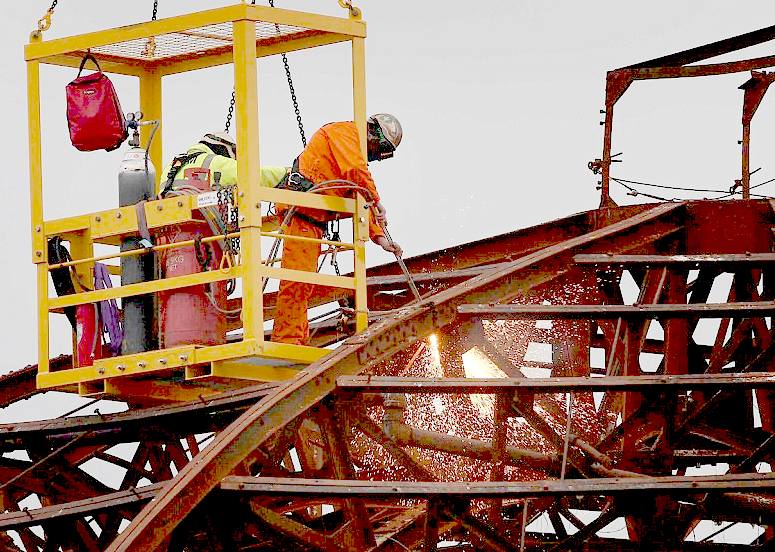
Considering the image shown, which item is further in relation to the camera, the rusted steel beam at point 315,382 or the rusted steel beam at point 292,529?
the rusted steel beam at point 292,529

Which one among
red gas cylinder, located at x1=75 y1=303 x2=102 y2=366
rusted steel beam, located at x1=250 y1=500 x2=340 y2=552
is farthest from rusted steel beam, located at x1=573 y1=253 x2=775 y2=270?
red gas cylinder, located at x1=75 y1=303 x2=102 y2=366

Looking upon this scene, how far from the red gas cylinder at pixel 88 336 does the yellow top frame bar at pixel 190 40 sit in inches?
84.3

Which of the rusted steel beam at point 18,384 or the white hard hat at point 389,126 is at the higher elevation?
the white hard hat at point 389,126

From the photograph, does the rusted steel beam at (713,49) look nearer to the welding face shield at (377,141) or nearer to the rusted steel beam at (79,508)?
the welding face shield at (377,141)

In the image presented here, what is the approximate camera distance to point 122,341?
18891 mm

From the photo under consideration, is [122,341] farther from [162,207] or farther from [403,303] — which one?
[403,303]

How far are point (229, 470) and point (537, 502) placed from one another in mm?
5815

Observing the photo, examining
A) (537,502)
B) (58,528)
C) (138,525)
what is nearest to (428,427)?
(537,502)

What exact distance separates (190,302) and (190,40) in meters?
3.09

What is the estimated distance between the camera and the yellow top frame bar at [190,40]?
728 inches

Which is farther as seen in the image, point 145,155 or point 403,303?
point 403,303

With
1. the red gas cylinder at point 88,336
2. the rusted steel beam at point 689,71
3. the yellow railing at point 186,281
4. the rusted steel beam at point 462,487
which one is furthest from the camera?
the rusted steel beam at point 689,71

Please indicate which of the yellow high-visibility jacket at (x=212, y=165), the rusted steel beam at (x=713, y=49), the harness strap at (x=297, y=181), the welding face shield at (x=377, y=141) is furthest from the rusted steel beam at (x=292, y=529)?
the rusted steel beam at (x=713, y=49)

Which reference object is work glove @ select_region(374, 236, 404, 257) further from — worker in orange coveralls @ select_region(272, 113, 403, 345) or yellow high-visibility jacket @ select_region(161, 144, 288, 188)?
yellow high-visibility jacket @ select_region(161, 144, 288, 188)
